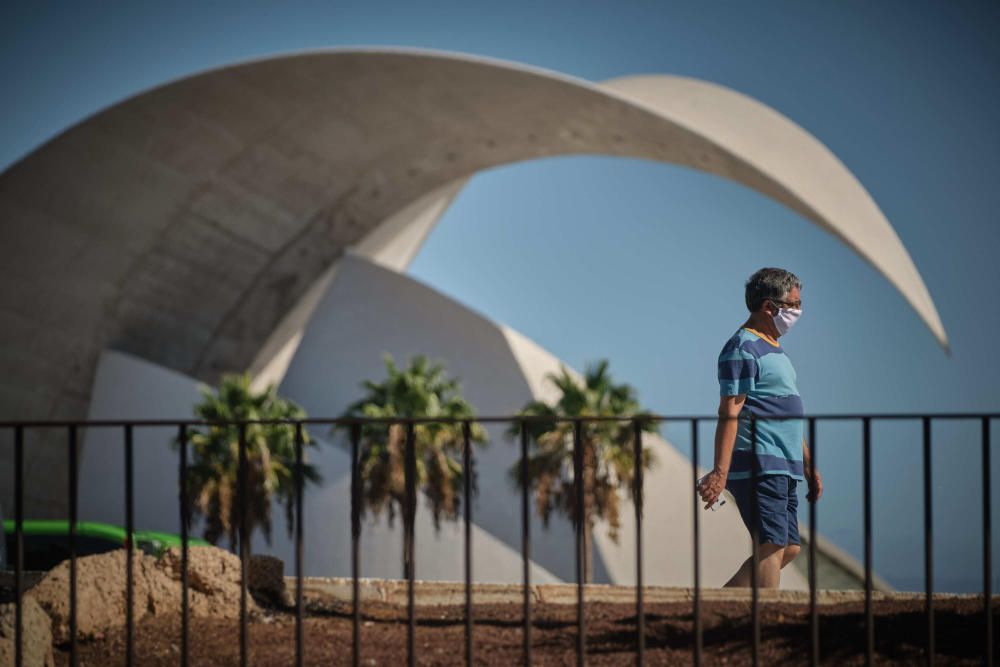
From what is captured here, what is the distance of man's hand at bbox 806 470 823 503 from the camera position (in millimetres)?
5552

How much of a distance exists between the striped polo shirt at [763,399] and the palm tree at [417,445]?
1911 centimetres

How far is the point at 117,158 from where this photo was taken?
26.2 metres

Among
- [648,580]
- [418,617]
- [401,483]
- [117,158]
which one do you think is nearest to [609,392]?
[401,483]

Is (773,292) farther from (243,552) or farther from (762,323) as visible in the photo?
(243,552)

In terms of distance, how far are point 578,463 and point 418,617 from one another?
186cm

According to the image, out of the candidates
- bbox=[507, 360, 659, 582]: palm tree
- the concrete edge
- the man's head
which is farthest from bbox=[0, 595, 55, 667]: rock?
bbox=[507, 360, 659, 582]: palm tree

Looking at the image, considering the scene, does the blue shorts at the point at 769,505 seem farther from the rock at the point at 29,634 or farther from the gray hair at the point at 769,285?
the rock at the point at 29,634

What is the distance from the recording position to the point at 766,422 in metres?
5.67

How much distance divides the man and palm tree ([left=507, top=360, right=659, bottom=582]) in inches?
792

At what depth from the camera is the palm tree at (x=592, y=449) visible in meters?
26.6

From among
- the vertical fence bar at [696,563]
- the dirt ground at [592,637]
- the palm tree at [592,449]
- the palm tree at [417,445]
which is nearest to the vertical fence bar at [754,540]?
the vertical fence bar at [696,563]

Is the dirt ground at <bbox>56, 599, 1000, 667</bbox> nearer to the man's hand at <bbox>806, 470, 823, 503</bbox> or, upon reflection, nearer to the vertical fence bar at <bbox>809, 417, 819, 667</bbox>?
the vertical fence bar at <bbox>809, 417, 819, 667</bbox>

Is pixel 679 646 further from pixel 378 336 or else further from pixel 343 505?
pixel 378 336

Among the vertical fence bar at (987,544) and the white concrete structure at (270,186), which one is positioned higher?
the white concrete structure at (270,186)
